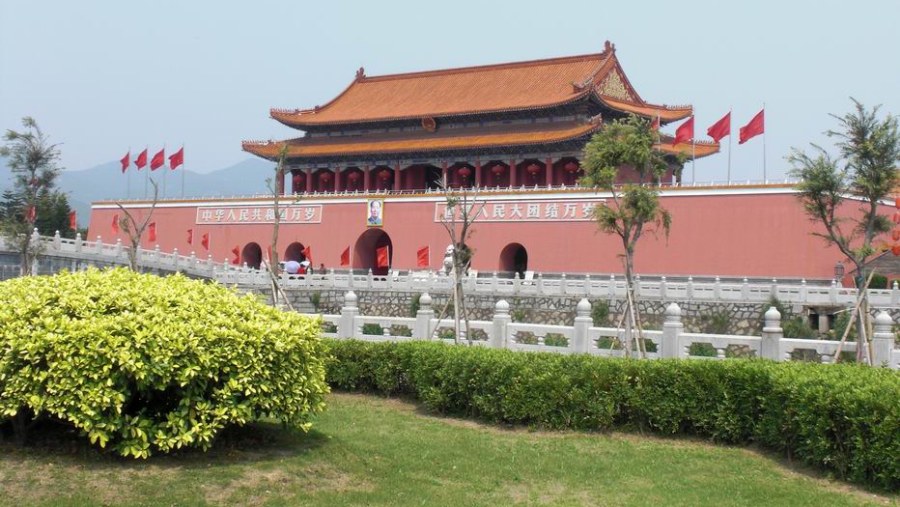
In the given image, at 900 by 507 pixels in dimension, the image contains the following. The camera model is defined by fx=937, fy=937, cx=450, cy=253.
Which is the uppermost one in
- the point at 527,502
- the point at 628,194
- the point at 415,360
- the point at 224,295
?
the point at 628,194

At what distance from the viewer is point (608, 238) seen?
32188 mm

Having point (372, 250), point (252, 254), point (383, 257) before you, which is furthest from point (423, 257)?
point (252, 254)

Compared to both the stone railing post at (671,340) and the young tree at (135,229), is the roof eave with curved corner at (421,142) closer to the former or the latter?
the young tree at (135,229)

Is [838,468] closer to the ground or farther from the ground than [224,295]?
closer to the ground

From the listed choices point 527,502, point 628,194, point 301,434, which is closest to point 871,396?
point 527,502

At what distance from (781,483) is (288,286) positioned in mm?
24615

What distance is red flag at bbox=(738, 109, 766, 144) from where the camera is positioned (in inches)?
1169

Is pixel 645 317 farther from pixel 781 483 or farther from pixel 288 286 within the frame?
pixel 781 483

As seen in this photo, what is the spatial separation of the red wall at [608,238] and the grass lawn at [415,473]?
19470mm

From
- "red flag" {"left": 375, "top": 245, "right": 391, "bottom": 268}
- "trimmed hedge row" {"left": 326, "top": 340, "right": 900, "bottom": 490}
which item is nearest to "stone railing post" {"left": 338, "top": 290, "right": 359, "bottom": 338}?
"trimmed hedge row" {"left": 326, "top": 340, "right": 900, "bottom": 490}

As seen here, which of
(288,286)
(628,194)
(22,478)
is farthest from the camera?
(288,286)

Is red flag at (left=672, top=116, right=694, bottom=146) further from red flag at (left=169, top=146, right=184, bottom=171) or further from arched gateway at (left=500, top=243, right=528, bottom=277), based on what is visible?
red flag at (left=169, top=146, right=184, bottom=171)

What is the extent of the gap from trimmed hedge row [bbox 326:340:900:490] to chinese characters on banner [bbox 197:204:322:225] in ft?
91.4

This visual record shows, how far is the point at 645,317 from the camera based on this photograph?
1016 inches
